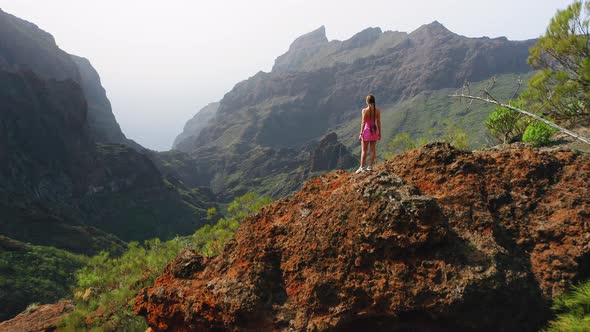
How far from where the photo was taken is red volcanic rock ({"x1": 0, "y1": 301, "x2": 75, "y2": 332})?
12.5 meters

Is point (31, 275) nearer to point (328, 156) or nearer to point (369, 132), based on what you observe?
point (369, 132)

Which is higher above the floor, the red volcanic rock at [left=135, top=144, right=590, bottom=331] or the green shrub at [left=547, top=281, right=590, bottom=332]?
the red volcanic rock at [left=135, top=144, right=590, bottom=331]

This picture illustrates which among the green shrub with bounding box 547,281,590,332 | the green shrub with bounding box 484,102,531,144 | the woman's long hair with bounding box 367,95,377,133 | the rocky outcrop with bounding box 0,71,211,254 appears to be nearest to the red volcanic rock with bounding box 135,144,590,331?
the green shrub with bounding box 547,281,590,332

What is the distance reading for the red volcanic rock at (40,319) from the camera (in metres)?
12.5

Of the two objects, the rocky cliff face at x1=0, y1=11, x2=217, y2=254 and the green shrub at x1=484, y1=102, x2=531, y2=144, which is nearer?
the green shrub at x1=484, y1=102, x2=531, y2=144

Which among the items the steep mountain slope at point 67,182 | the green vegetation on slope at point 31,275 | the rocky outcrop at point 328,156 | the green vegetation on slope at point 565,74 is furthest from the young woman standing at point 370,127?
the rocky outcrop at point 328,156

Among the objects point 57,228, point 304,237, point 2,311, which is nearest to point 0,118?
point 57,228

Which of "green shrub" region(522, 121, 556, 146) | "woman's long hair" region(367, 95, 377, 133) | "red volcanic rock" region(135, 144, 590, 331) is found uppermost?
"woman's long hair" region(367, 95, 377, 133)

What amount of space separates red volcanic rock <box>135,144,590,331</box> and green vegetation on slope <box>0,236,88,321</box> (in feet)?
137

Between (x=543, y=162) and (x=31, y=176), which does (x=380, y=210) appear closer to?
(x=543, y=162)

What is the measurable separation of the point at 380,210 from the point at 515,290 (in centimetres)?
251

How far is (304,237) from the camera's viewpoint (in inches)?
281

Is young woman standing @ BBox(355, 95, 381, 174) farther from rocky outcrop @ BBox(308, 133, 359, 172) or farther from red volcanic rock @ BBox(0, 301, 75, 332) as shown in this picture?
rocky outcrop @ BBox(308, 133, 359, 172)

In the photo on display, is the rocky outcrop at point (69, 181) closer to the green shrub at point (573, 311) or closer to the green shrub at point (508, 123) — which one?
the green shrub at point (508, 123)
